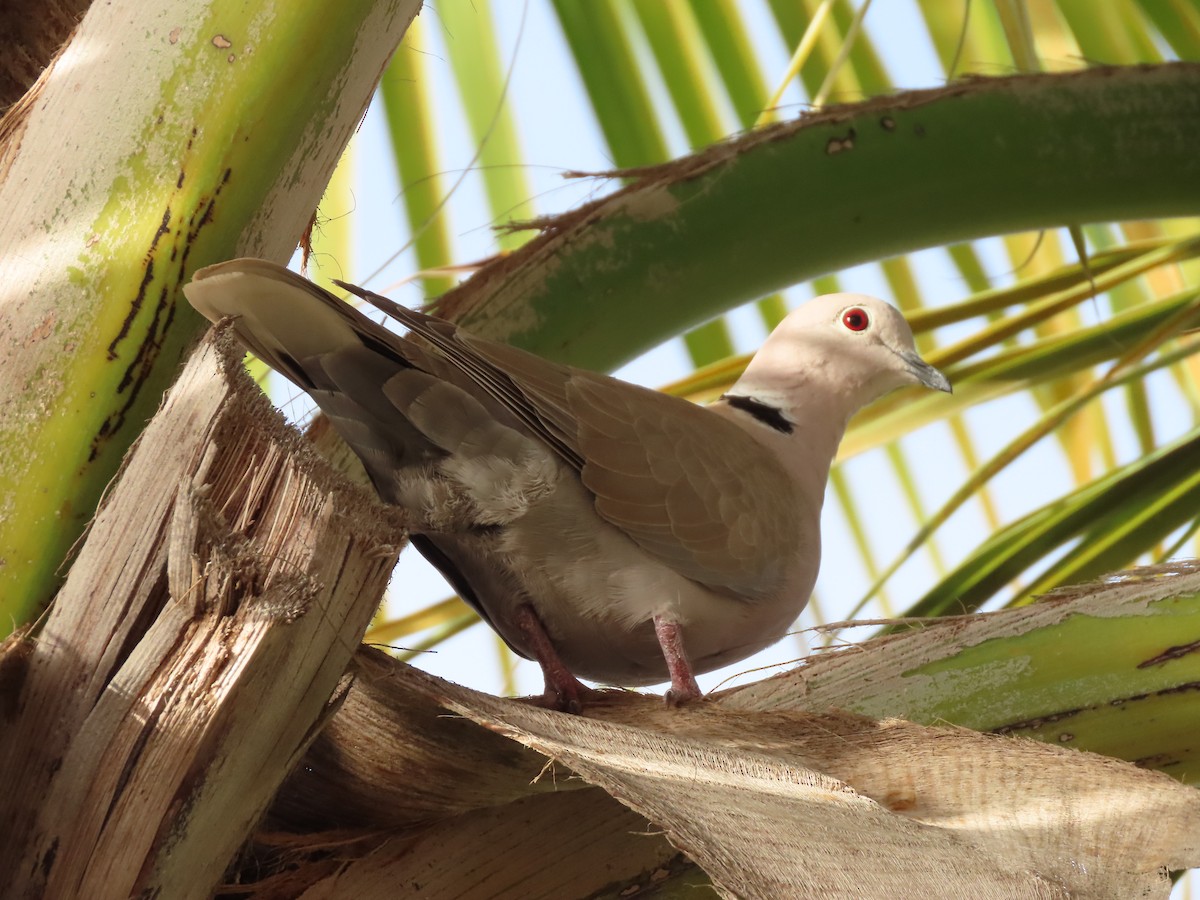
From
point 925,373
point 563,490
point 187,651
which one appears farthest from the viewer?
point 925,373

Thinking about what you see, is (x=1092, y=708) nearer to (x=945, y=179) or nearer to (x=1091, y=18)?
(x=945, y=179)

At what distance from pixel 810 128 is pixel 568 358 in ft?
1.17

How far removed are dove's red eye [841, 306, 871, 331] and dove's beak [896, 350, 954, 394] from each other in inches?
2.8

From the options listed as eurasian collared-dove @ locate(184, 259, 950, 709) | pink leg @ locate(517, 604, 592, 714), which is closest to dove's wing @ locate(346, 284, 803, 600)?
eurasian collared-dove @ locate(184, 259, 950, 709)

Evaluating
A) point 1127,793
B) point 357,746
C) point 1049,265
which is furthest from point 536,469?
point 1049,265

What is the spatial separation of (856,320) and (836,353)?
0.17ft

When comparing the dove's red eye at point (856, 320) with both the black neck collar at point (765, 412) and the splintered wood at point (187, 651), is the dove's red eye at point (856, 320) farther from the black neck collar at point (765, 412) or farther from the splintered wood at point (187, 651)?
the splintered wood at point (187, 651)

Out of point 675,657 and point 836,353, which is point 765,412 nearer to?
point 836,353

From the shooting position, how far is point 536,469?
50.8 inches

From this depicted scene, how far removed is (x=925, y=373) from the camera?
166 centimetres

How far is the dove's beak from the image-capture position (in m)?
1.65

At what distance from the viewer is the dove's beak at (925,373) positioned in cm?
165

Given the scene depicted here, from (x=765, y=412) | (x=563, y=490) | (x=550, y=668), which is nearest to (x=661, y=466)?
(x=563, y=490)

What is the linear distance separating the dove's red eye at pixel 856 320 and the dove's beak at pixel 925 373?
0.07 metres
